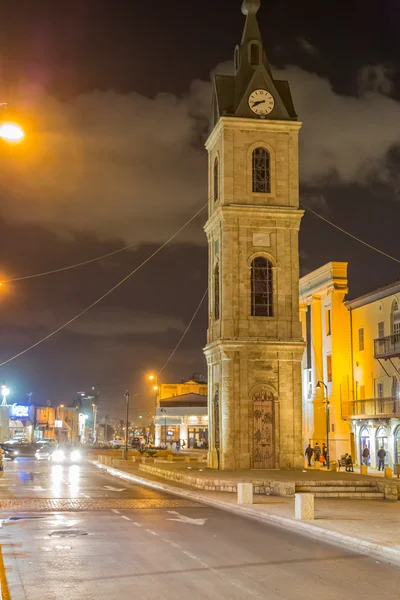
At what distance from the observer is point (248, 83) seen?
42375 millimetres

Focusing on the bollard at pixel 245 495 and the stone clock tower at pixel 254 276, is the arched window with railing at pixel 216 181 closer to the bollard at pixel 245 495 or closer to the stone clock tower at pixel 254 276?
the stone clock tower at pixel 254 276

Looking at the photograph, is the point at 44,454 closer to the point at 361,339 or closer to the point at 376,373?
the point at 361,339

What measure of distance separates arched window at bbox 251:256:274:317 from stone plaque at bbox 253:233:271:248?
2.35 feet

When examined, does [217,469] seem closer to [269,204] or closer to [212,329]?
[212,329]

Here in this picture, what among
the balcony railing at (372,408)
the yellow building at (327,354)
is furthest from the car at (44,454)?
the balcony railing at (372,408)

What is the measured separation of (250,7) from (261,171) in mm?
10535

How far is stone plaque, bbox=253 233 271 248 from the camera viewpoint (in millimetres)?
41312

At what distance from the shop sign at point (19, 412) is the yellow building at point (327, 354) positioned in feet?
259

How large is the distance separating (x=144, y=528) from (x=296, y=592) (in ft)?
25.9

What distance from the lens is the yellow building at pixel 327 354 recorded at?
55625 mm

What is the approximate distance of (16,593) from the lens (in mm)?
11250

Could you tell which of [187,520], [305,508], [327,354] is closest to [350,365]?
[327,354]

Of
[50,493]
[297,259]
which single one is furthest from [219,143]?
[50,493]

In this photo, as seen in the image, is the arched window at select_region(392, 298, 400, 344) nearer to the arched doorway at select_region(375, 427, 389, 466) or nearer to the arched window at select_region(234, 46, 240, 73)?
the arched doorway at select_region(375, 427, 389, 466)
